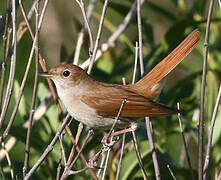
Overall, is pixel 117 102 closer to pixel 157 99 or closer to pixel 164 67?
pixel 164 67

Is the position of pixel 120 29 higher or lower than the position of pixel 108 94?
higher

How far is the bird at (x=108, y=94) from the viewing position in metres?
4.61

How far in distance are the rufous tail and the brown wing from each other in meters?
0.10

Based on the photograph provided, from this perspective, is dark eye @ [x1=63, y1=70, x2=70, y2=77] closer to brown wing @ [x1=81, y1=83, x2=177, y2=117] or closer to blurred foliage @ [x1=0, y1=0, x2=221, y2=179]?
brown wing @ [x1=81, y1=83, x2=177, y2=117]

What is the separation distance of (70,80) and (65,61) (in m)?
1.23

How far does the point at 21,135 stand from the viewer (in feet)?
17.3

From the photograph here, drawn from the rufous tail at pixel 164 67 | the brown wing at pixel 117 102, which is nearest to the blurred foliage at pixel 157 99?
the rufous tail at pixel 164 67

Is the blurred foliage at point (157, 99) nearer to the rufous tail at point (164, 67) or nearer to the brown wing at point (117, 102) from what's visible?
the rufous tail at point (164, 67)

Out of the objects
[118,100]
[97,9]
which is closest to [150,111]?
[118,100]

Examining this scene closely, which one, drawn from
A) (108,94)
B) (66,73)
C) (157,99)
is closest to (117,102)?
(108,94)

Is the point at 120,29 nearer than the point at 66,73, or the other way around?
the point at 66,73

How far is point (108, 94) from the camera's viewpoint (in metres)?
4.79

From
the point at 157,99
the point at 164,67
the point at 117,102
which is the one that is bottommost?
the point at 157,99

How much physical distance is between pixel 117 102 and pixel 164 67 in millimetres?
440
